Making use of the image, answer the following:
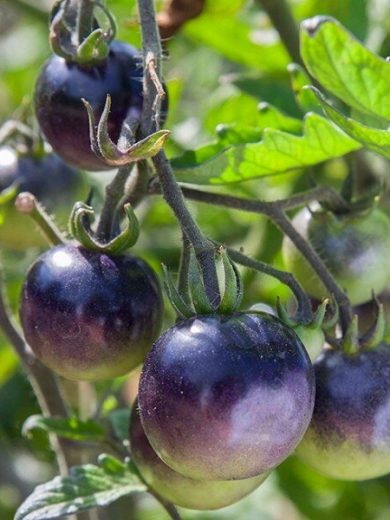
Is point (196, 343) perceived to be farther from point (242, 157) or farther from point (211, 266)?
point (242, 157)

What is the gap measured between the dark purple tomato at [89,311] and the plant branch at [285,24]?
602mm

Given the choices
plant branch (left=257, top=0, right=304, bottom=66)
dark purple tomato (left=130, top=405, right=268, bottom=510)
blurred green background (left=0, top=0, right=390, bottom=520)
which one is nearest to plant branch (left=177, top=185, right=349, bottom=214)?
dark purple tomato (left=130, top=405, right=268, bottom=510)

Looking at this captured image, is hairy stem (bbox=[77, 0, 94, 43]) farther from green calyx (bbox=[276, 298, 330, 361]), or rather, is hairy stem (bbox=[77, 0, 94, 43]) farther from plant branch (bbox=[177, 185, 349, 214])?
green calyx (bbox=[276, 298, 330, 361])

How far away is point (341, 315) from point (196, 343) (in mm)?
240

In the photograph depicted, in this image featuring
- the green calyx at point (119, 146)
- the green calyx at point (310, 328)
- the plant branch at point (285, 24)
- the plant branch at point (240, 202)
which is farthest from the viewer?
the plant branch at point (285, 24)

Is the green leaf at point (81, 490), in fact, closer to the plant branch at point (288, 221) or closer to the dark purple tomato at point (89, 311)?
the dark purple tomato at point (89, 311)

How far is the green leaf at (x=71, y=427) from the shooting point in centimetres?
113

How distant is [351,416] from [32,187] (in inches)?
19.9

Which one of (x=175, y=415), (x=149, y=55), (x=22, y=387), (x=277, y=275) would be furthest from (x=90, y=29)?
(x=22, y=387)

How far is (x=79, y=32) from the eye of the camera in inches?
40.1

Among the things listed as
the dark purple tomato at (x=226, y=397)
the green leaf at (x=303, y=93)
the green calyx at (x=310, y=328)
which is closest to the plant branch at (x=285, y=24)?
the green leaf at (x=303, y=93)

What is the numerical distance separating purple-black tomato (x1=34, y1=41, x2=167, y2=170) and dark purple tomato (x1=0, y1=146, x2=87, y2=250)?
25 cm

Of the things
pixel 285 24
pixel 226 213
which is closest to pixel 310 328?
pixel 285 24

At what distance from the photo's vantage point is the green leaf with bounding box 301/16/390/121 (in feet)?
3.13
